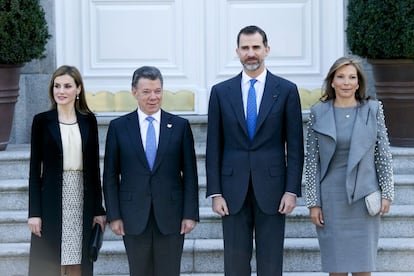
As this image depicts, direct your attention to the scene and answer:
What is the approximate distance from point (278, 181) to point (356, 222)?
463 millimetres

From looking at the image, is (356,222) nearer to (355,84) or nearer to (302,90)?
(355,84)

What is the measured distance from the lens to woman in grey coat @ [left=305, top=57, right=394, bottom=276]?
4.36 meters

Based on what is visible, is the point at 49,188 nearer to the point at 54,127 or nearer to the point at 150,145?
the point at 54,127

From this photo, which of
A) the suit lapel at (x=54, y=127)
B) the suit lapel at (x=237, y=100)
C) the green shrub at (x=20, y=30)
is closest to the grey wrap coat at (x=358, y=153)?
the suit lapel at (x=237, y=100)

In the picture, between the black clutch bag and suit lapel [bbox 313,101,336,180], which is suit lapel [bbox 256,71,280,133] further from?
the black clutch bag

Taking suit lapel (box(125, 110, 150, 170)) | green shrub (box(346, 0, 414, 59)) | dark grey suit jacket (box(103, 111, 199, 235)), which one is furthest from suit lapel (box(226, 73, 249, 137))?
green shrub (box(346, 0, 414, 59))

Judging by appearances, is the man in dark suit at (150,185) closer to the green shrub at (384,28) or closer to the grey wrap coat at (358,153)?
the grey wrap coat at (358,153)

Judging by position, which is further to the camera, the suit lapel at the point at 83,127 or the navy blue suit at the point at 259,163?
the suit lapel at the point at 83,127

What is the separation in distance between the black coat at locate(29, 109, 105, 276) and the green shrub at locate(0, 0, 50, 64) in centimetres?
176

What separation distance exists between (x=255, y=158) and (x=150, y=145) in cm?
56

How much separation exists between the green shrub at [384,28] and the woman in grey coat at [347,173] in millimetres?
1706

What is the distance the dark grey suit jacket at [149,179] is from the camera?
434 centimetres

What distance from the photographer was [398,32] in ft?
19.9

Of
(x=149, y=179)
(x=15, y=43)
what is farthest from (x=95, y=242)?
(x=15, y=43)
